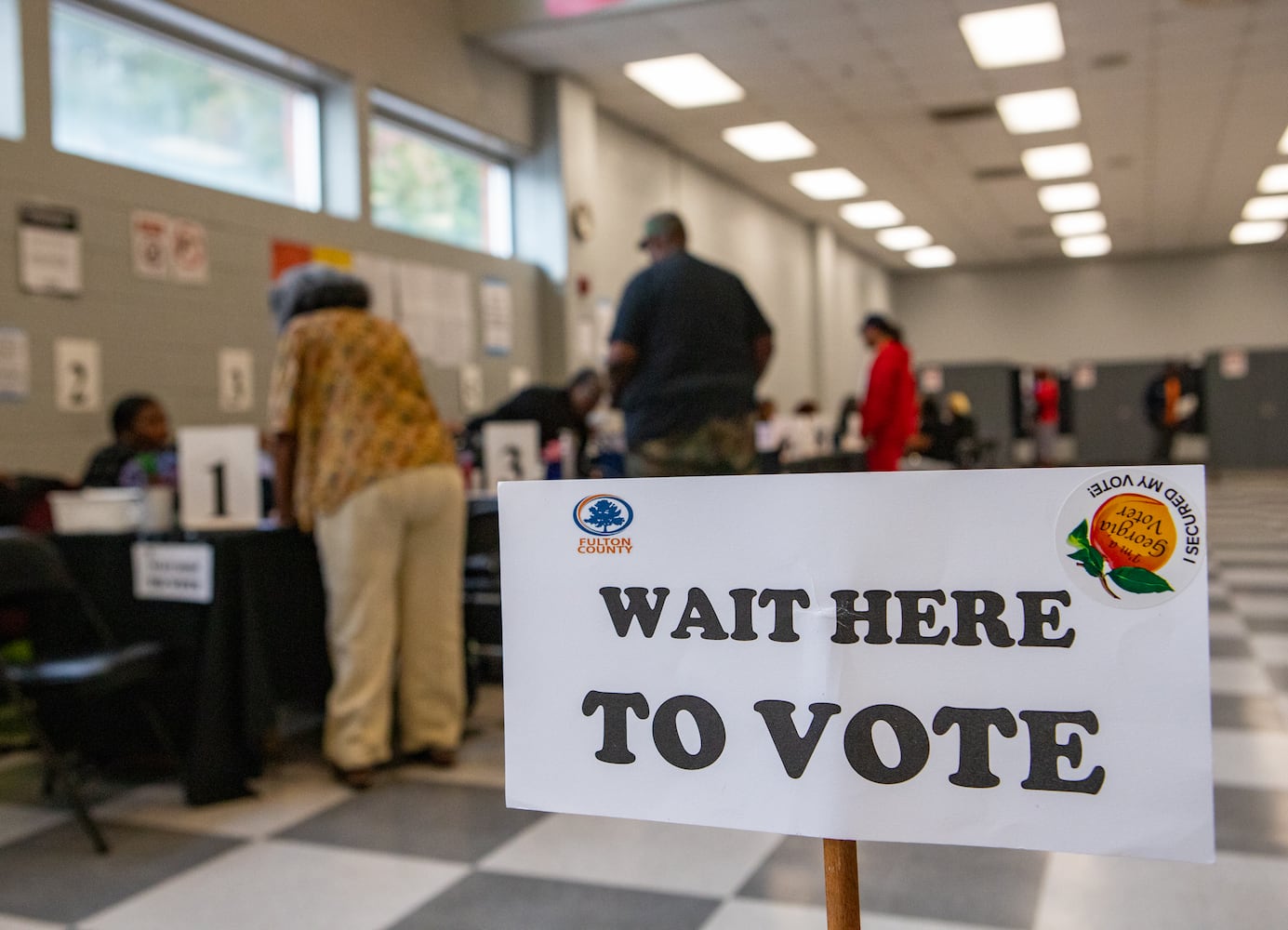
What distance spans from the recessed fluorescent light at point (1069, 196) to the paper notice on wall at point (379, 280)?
7876 millimetres

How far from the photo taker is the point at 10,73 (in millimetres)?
4195

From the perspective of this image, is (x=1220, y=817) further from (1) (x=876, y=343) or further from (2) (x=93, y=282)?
(2) (x=93, y=282)

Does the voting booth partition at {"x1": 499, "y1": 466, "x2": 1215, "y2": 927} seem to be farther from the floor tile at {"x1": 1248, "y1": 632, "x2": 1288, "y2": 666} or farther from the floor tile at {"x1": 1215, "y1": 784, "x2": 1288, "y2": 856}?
the floor tile at {"x1": 1248, "y1": 632, "x2": 1288, "y2": 666}

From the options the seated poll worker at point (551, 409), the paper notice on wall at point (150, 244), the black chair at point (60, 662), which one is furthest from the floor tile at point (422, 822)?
the paper notice on wall at point (150, 244)

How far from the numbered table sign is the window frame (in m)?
3.20

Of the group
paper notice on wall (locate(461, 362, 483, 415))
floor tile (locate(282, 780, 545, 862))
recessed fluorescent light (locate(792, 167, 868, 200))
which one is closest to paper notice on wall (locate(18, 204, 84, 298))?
floor tile (locate(282, 780, 545, 862))

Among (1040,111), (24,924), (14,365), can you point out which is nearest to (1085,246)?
(1040,111)

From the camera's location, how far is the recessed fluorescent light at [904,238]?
14148 millimetres

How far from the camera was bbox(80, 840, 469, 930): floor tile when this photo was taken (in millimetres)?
2002

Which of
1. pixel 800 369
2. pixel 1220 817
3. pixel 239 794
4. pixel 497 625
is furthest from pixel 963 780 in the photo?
pixel 800 369

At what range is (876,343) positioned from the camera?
579cm

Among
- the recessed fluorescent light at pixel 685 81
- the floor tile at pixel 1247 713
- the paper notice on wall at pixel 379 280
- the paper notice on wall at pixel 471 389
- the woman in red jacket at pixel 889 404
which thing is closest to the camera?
the floor tile at pixel 1247 713

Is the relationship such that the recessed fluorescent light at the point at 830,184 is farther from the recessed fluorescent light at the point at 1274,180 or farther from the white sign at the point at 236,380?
the white sign at the point at 236,380

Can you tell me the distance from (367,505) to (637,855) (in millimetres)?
1110
